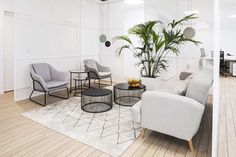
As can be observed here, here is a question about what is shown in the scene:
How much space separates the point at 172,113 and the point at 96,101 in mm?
2263

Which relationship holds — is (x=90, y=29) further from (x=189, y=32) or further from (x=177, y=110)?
(x=177, y=110)

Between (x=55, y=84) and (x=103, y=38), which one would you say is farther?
(x=103, y=38)

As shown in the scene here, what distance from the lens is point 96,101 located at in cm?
405

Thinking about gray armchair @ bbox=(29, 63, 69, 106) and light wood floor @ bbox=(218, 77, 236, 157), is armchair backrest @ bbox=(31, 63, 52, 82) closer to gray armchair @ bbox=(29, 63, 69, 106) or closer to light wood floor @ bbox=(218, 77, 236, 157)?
gray armchair @ bbox=(29, 63, 69, 106)

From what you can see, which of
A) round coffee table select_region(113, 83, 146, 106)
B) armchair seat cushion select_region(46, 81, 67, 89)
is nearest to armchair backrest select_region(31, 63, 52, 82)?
armchair seat cushion select_region(46, 81, 67, 89)

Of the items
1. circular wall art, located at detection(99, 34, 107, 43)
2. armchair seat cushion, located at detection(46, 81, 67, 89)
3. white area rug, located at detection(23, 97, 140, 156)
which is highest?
circular wall art, located at detection(99, 34, 107, 43)

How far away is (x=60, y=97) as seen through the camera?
4.45 metres

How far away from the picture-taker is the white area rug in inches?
93.7

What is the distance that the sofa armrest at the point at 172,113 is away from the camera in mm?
2045

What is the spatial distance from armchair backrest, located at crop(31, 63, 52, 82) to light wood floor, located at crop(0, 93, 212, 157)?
60.0 inches

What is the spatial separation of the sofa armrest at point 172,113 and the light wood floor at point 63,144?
0.24 meters

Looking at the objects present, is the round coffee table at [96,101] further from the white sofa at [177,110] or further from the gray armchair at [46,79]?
the white sofa at [177,110]

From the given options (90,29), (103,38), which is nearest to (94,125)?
(90,29)

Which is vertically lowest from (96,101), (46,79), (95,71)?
(96,101)
